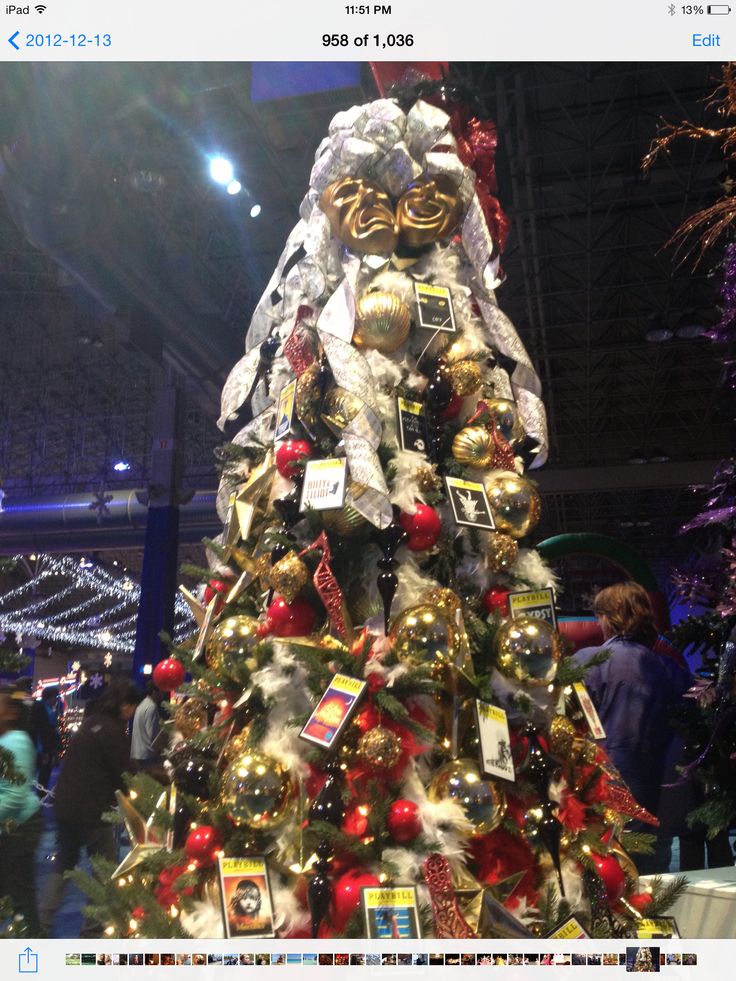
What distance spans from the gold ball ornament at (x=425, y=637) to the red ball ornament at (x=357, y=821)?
0.24m

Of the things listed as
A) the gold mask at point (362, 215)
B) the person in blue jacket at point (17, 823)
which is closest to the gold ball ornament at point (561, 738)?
the gold mask at point (362, 215)

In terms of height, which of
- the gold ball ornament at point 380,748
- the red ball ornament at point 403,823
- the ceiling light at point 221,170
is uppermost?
the ceiling light at point 221,170

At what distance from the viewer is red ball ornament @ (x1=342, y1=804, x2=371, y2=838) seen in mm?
1153

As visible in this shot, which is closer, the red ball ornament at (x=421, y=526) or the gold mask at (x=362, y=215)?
the red ball ornament at (x=421, y=526)

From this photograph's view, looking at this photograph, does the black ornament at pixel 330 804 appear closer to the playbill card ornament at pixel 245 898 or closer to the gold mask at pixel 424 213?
the playbill card ornament at pixel 245 898

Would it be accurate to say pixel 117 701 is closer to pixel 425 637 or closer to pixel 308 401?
pixel 308 401

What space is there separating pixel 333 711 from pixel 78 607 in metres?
16.5

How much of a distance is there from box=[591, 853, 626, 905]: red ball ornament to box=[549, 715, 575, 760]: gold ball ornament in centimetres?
17

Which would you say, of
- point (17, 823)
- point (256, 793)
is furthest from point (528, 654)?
point (17, 823)

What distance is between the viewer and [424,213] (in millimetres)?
1598

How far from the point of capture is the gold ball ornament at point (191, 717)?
149 cm
